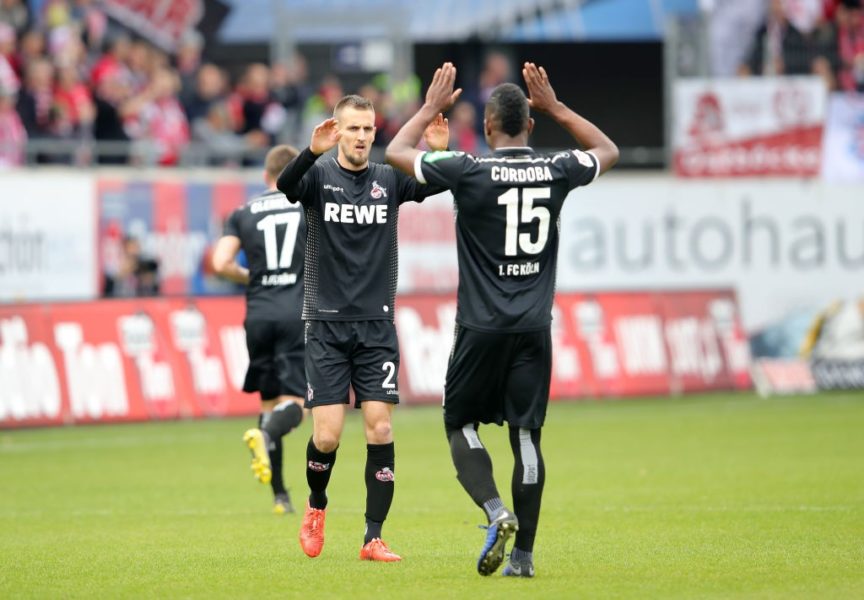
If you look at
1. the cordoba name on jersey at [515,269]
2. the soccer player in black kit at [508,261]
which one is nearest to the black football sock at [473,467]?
the soccer player in black kit at [508,261]

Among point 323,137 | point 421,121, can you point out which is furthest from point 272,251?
point 421,121

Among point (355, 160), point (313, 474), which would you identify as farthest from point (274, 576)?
point (355, 160)

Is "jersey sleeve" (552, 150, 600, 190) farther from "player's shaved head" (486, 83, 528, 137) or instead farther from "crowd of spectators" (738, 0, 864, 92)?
"crowd of spectators" (738, 0, 864, 92)

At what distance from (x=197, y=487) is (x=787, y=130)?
15598 mm

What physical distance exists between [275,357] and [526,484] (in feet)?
14.9

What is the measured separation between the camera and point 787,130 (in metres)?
27.2

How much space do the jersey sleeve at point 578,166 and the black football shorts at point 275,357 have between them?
4.36m

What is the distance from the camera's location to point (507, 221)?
873 cm

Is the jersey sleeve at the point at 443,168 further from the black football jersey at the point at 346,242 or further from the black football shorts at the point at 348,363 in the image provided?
the black football shorts at the point at 348,363

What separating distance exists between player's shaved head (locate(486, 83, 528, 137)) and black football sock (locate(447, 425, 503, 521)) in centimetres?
162

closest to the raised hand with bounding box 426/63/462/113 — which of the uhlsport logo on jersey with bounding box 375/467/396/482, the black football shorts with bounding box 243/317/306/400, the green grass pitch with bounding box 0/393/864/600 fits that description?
the uhlsport logo on jersey with bounding box 375/467/396/482

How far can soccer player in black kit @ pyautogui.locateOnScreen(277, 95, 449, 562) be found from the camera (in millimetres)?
9633

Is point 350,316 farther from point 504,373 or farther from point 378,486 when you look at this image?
point 504,373

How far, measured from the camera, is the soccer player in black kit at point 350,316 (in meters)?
9.63
